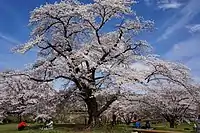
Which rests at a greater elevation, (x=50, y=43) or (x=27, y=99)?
(x=50, y=43)

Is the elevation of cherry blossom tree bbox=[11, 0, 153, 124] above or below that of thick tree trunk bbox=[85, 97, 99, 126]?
above

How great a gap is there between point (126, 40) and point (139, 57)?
1643 millimetres

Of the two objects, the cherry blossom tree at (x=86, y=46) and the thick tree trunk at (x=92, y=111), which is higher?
the cherry blossom tree at (x=86, y=46)

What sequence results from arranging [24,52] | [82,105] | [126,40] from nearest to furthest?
[24,52] → [126,40] → [82,105]

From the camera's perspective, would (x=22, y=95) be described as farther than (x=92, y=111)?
Yes

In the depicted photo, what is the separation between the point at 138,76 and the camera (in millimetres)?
23734

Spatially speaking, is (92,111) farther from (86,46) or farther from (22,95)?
(22,95)

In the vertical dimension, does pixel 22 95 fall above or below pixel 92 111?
above

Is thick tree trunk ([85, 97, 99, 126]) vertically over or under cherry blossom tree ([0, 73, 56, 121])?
under

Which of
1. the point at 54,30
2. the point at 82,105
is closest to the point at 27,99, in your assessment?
the point at 82,105

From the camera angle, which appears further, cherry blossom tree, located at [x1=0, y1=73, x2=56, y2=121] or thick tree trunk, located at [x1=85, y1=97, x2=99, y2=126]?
cherry blossom tree, located at [x1=0, y1=73, x2=56, y2=121]

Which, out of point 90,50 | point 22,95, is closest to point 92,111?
point 90,50

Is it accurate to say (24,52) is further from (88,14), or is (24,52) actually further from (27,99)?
(27,99)

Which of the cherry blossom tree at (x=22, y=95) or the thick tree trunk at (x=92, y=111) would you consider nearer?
the thick tree trunk at (x=92, y=111)
